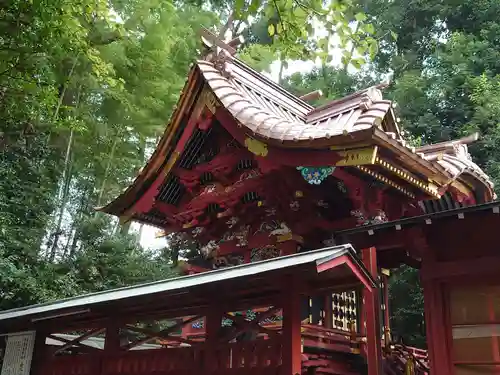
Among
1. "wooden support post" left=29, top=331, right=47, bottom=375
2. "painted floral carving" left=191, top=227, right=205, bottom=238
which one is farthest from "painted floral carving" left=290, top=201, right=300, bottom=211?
"wooden support post" left=29, top=331, right=47, bottom=375

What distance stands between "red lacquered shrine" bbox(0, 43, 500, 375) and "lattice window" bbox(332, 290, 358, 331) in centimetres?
2

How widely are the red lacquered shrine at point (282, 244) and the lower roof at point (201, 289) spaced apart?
0.02 meters

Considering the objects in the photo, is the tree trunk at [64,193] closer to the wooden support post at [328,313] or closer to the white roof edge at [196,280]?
the white roof edge at [196,280]

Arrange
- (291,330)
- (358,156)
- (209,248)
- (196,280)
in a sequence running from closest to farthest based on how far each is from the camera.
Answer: (291,330)
(196,280)
(358,156)
(209,248)

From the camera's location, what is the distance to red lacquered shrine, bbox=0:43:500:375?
4045 mm

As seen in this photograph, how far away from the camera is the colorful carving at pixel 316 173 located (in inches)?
218

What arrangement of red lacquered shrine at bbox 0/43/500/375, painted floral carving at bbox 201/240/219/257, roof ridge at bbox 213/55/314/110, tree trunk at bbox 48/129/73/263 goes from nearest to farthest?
red lacquered shrine at bbox 0/43/500/375 < painted floral carving at bbox 201/240/219/257 < roof ridge at bbox 213/55/314/110 < tree trunk at bbox 48/129/73/263

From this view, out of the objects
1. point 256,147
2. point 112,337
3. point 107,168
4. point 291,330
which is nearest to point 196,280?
point 291,330

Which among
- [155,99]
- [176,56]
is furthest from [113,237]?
[176,56]

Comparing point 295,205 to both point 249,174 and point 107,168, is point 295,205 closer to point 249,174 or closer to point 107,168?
point 249,174

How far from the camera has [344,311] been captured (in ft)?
21.4

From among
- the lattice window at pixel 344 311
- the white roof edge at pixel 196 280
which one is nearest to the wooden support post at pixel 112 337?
the white roof edge at pixel 196 280

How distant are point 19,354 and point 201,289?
2851 millimetres

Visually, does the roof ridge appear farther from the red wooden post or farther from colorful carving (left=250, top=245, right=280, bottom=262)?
the red wooden post
